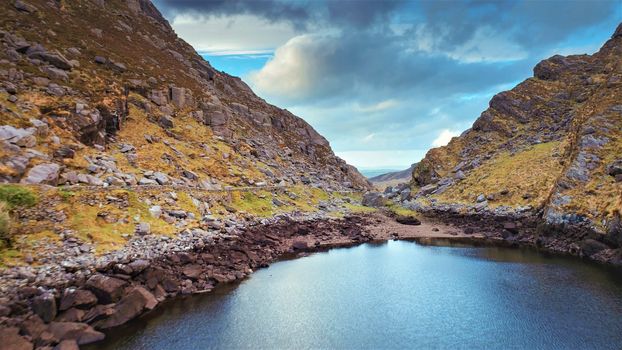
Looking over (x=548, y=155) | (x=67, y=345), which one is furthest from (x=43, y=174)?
(x=548, y=155)

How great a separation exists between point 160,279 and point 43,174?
1866 cm

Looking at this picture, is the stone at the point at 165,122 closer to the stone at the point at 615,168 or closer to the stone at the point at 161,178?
the stone at the point at 161,178

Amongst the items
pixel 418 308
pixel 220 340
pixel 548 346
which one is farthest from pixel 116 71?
pixel 548 346

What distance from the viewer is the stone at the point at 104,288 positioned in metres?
31.9

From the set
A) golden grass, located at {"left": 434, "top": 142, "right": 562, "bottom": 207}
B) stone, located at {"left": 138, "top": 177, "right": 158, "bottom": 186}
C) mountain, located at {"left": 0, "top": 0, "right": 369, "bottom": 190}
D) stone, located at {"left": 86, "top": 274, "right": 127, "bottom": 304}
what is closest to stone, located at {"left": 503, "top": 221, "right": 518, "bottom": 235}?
golden grass, located at {"left": 434, "top": 142, "right": 562, "bottom": 207}

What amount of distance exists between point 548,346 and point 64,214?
43.7m

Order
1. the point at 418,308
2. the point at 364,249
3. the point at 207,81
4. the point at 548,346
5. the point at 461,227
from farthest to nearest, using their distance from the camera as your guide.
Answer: the point at 207,81 < the point at 461,227 < the point at 364,249 < the point at 418,308 < the point at 548,346

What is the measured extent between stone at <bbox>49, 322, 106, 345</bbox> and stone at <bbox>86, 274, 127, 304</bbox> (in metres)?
3.47

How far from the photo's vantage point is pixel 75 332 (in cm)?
2786

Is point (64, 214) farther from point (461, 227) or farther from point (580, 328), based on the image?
point (461, 227)

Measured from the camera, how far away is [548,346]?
90.9 feet

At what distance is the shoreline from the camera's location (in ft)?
90.6

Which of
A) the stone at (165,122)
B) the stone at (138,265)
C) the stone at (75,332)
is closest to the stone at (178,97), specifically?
the stone at (165,122)

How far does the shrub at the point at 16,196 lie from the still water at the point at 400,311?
16595mm
